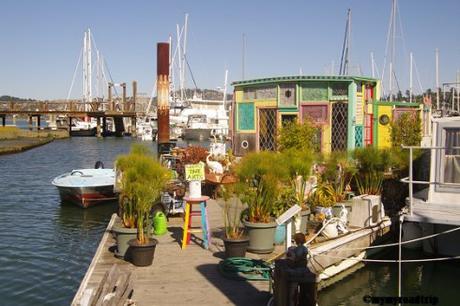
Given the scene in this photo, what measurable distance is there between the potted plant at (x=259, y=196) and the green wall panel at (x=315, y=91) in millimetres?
9277

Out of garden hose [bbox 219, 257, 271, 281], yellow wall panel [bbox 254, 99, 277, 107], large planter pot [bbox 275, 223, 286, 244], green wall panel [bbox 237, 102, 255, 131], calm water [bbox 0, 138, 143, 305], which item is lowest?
calm water [bbox 0, 138, 143, 305]

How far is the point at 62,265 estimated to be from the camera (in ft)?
43.1

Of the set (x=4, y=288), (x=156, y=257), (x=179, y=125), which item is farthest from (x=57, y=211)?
(x=179, y=125)

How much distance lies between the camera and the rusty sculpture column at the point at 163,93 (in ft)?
63.6

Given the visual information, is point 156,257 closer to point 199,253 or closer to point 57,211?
point 199,253

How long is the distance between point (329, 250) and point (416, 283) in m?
2.47

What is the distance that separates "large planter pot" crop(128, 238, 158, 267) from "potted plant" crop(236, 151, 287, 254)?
76.0 inches

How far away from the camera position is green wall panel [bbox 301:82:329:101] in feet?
63.6

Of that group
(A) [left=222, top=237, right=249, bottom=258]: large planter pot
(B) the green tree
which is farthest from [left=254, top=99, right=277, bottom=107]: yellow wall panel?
(A) [left=222, top=237, right=249, bottom=258]: large planter pot

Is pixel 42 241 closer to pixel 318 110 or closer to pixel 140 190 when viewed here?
pixel 140 190

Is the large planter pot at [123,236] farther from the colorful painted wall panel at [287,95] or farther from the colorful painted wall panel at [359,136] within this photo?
the colorful painted wall panel at [359,136]

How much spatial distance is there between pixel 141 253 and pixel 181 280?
1.00m

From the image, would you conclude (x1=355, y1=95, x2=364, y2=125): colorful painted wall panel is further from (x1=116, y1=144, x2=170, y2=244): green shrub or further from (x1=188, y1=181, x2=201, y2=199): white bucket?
(x1=116, y1=144, x2=170, y2=244): green shrub

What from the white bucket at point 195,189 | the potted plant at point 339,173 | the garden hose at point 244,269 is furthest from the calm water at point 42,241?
the potted plant at point 339,173
